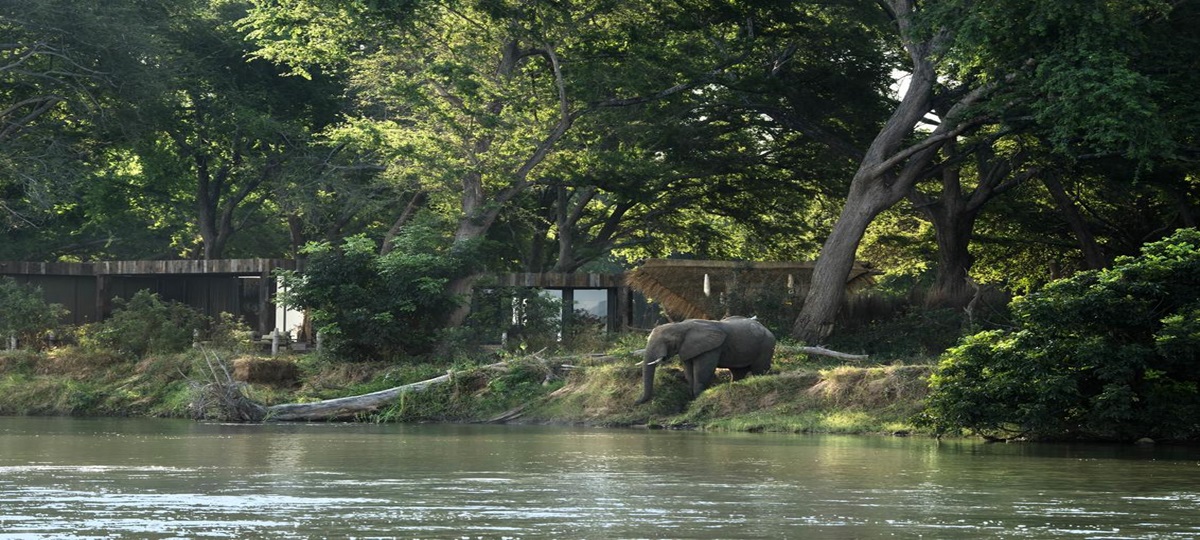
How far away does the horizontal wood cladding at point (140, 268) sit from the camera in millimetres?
43125

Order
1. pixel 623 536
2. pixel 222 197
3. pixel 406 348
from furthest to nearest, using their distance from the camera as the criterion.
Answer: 1. pixel 222 197
2. pixel 406 348
3. pixel 623 536

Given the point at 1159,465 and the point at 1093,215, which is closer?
the point at 1159,465

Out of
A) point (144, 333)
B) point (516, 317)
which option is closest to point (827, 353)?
point (516, 317)

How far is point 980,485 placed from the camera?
1603 centimetres

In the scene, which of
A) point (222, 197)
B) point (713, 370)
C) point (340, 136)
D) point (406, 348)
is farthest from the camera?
point (222, 197)

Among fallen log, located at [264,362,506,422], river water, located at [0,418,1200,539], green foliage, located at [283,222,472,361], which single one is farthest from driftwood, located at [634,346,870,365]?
river water, located at [0,418,1200,539]

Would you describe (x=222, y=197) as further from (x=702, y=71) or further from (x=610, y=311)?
(x=702, y=71)

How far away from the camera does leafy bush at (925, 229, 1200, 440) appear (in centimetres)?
2164

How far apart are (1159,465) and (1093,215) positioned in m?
23.8

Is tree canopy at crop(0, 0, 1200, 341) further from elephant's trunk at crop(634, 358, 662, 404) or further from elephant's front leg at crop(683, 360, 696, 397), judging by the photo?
elephant's trunk at crop(634, 358, 662, 404)

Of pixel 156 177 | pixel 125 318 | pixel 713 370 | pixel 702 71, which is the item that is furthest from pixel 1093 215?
pixel 156 177

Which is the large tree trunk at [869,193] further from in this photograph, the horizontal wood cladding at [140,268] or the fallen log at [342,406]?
the horizontal wood cladding at [140,268]

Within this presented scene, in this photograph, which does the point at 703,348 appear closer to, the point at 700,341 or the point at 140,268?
the point at 700,341

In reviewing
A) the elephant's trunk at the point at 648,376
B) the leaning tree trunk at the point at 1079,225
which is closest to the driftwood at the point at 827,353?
the elephant's trunk at the point at 648,376
